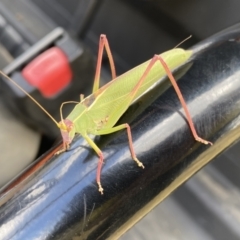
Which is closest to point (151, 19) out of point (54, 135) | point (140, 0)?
point (140, 0)

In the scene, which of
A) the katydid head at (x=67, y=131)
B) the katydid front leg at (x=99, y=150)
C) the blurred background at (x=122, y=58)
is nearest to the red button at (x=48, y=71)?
the blurred background at (x=122, y=58)

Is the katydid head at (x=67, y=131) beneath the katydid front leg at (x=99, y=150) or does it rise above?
beneath

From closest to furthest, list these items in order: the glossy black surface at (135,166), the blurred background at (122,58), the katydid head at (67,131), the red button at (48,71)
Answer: the glossy black surface at (135,166) → the katydid head at (67,131) → the red button at (48,71) → the blurred background at (122,58)

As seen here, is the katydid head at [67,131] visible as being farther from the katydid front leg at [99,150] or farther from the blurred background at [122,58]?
the blurred background at [122,58]

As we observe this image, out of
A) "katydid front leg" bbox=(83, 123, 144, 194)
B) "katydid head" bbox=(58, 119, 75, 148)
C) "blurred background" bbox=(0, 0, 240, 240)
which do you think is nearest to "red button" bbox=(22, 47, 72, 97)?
"blurred background" bbox=(0, 0, 240, 240)

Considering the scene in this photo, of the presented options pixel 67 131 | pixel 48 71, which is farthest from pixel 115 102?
pixel 48 71

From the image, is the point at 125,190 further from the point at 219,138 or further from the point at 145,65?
the point at 145,65

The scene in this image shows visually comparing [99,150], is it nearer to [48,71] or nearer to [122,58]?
[48,71]
